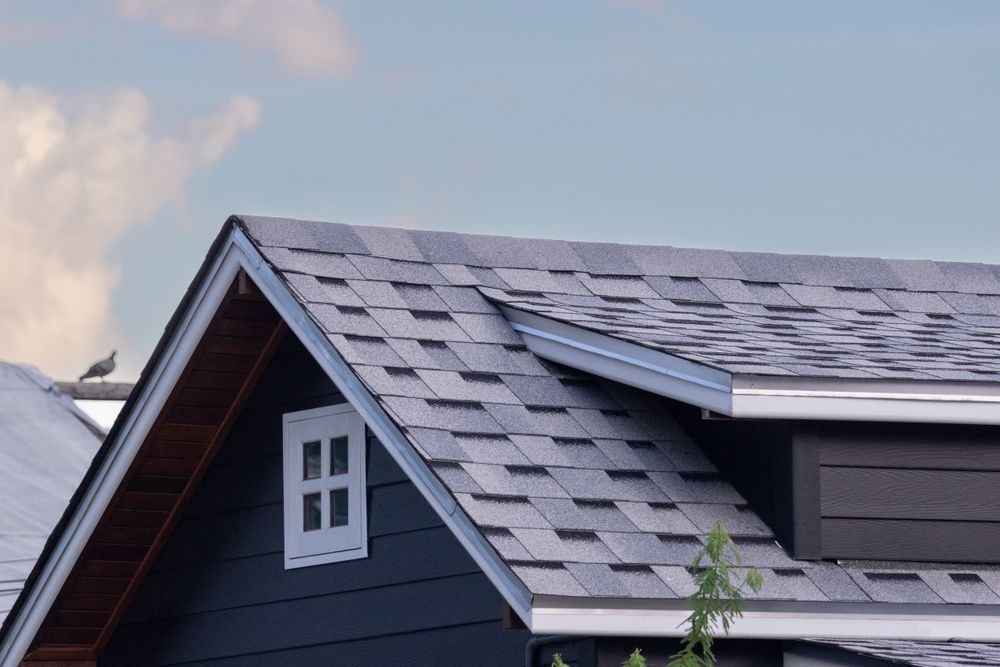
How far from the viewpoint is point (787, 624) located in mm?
8008

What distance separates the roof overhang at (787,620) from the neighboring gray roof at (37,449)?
12.1m

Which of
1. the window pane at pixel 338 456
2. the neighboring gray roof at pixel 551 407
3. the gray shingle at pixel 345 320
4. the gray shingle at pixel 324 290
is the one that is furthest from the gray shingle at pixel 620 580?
the window pane at pixel 338 456

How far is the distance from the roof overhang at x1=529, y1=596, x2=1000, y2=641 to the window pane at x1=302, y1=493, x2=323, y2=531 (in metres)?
2.82

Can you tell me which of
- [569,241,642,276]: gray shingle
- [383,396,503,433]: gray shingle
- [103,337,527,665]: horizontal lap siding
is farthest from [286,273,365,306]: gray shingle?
[569,241,642,276]: gray shingle

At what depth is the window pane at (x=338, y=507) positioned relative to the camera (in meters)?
9.86

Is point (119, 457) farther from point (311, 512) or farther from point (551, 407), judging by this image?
point (551, 407)

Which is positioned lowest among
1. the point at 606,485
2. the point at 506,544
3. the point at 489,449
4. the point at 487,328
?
the point at 506,544

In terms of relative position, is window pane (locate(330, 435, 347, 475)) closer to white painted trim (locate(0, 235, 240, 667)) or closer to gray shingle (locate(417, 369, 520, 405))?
white painted trim (locate(0, 235, 240, 667))

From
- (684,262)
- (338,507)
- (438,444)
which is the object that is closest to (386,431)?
(438,444)

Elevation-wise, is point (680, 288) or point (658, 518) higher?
point (680, 288)

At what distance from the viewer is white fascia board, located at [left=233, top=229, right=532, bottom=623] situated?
7.58 meters

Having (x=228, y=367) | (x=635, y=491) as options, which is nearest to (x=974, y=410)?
(x=635, y=491)

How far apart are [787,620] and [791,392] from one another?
0.98 m

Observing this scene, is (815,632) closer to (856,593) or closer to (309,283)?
(856,593)
